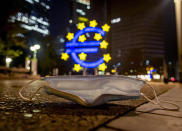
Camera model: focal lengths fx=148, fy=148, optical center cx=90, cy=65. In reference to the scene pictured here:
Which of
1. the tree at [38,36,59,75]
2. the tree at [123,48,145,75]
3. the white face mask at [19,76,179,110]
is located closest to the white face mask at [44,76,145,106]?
the white face mask at [19,76,179,110]

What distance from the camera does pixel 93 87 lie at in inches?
50.6

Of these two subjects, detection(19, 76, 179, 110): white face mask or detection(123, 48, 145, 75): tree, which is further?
detection(123, 48, 145, 75): tree

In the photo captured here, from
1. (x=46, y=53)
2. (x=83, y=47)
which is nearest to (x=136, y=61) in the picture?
(x=46, y=53)

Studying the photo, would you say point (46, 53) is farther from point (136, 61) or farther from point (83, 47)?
point (136, 61)

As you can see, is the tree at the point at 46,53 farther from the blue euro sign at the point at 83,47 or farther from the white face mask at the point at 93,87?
the white face mask at the point at 93,87

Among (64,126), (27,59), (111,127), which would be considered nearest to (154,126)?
(111,127)

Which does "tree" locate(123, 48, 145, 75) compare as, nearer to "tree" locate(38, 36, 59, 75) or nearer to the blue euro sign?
"tree" locate(38, 36, 59, 75)

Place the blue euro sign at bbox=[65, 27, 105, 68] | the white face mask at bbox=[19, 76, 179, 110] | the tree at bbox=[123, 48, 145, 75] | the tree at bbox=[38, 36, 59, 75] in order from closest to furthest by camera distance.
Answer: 1. the white face mask at bbox=[19, 76, 179, 110]
2. the blue euro sign at bbox=[65, 27, 105, 68]
3. the tree at bbox=[38, 36, 59, 75]
4. the tree at bbox=[123, 48, 145, 75]

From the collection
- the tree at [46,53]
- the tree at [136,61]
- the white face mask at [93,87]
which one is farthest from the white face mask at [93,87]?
the tree at [136,61]

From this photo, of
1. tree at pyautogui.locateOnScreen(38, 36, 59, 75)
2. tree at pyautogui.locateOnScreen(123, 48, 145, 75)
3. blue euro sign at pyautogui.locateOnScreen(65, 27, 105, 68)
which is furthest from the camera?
tree at pyautogui.locateOnScreen(123, 48, 145, 75)

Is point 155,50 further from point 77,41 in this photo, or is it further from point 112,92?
point 112,92

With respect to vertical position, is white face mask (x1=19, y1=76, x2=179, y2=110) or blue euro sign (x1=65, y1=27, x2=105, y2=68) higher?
blue euro sign (x1=65, y1=27, x2=105, y2=68)

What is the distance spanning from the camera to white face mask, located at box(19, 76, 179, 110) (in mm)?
1257

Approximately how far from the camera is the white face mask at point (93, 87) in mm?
1257
